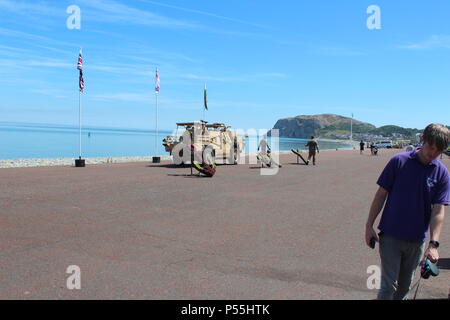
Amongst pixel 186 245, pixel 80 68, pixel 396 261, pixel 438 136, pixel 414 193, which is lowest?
pixel 186 245

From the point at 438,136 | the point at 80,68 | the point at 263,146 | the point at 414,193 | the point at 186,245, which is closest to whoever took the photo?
the point at 438,136

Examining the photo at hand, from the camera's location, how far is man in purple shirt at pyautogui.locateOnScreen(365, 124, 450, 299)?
3492 mm

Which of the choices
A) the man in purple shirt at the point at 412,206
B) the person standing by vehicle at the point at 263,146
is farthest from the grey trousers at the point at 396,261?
the person standing by vehicle at the point at 263,146

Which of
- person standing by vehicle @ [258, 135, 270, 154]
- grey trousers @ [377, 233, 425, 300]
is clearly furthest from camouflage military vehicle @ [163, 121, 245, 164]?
grey trousers @ [377, 233, 425, 300]

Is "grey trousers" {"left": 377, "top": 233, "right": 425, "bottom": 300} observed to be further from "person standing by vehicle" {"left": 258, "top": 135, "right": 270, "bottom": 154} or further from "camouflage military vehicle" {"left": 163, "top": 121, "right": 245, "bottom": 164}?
"person standing by vehicle" {"left": 258, "top": 135, "right": 270, "bottom": 154}

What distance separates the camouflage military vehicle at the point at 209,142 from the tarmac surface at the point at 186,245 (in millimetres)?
10849

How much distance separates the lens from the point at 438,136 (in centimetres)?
336

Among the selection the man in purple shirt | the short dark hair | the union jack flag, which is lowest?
the man in purple shirt

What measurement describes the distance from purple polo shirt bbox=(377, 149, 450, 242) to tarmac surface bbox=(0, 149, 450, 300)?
1.43 metres

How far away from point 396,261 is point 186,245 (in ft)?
12.3

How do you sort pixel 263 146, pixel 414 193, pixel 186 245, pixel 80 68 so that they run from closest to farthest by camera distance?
pixel 414 193 < pixel 186 245 < pixel 80 68 < pixel 263 146

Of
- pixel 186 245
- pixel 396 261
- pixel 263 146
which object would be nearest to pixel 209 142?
A: pixel 263 146

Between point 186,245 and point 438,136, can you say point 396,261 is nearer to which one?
point 438,136
